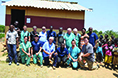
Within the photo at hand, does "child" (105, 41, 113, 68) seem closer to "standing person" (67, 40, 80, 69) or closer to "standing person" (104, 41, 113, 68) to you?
"standing person" (104, 41, 113, 68)

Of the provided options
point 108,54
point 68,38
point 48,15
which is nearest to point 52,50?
point 68,38

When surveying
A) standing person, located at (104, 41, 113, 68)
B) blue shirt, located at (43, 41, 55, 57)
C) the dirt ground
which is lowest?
the dirt ground

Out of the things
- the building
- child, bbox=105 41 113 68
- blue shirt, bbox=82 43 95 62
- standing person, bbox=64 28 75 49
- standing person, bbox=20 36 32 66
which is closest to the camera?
blue shirt, bbox=82 43 95 62

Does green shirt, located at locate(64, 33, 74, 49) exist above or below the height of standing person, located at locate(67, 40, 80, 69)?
above

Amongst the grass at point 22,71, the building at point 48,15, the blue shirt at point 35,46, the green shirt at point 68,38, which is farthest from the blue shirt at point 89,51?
the building at point 48,15

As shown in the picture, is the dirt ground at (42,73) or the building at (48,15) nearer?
the dirt ground at (42,73)

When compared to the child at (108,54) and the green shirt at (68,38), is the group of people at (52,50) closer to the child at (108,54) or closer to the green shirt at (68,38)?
the green shirt at (68,38)

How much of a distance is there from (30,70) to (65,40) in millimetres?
2424

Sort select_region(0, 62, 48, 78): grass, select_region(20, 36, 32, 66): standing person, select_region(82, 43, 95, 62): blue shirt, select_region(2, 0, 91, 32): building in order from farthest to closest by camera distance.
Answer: select_region(2, 0, 91, 32): building → select_region(20, 36, 32, 66): standing person → select_region(82, 43, 95, 62): blue shirt → select_region(0, 62, 48, 78): grass

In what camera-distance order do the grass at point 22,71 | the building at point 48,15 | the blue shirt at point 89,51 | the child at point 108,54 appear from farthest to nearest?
1. the building at point 48,15
2. the child at point 108,54
3. the blue shirt at point 89,51
4. the grass at point 22,71

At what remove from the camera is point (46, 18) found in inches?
361

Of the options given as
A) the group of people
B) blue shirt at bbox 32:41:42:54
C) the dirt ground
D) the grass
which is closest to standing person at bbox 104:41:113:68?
the group of people

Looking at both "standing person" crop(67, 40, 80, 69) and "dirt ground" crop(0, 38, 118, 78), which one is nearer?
"dirt ground" crop(0, 38, 118, 78)

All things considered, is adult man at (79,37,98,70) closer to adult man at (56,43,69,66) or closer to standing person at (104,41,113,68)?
adult man at (56,43,69,66)
